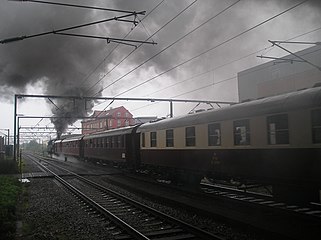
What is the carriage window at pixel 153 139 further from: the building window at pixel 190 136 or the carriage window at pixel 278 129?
the carriage window at pixel 278 129

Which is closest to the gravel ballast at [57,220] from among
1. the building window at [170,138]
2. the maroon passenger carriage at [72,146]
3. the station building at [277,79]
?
the building window at [170,138]

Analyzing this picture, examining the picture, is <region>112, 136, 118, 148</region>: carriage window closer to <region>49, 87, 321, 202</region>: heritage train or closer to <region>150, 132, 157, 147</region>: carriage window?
<region>150, 132, 157, 147</region>: carriage window

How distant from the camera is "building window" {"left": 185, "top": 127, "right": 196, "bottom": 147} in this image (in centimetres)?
1271

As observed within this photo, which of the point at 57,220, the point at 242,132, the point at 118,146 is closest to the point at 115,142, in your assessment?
the point at 118,146

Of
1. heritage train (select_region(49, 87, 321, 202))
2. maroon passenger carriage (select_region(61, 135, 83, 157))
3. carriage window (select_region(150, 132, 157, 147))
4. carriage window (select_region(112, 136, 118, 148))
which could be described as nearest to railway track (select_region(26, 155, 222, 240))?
heritage train (select_region(49, 87, 321, 202))

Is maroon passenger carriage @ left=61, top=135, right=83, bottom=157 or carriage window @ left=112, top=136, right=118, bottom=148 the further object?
maroon passenger carriage @ left=61, top=135, right=83, bottom=157

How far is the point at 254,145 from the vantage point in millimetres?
9547

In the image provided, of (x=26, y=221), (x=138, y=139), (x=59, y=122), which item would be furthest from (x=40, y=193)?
(x=59, y=122)

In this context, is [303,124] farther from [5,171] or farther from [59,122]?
[59,122]

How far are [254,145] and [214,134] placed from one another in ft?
6.69

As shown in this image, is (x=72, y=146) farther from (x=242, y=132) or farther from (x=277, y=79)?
(x=242, y=132)

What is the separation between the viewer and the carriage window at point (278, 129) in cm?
855

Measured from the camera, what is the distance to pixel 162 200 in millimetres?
11289

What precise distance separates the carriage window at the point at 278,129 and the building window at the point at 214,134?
7.39 feet
